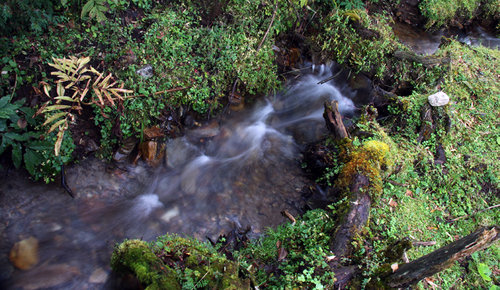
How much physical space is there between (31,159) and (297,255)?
3.59 metres

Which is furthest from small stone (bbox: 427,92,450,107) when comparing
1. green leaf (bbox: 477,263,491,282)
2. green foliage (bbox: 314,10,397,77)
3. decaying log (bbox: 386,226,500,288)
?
decaying log (bbox: 386,226,500,288)

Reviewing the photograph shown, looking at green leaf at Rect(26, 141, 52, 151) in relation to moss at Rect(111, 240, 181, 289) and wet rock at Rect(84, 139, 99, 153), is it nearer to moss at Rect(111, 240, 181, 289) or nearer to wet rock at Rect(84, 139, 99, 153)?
wet rock at Rect(84, 139, 99, 153)

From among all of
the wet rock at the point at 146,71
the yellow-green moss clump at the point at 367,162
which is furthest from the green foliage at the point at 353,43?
the wet rock at the point at 146,71

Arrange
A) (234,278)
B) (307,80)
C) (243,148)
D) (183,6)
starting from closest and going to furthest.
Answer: (234,278) < (183,6) < (243,148) < (307,80)

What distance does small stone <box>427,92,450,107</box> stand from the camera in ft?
17.6

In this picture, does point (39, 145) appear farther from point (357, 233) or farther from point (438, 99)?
point (438, 99)

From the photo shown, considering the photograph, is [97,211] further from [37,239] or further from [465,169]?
[465,169]

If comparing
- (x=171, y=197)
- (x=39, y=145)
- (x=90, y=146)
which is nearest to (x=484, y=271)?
(x=171, y=197)

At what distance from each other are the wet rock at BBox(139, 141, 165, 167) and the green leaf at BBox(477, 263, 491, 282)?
4964mm

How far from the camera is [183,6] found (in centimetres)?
554

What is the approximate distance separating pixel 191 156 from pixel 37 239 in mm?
2552

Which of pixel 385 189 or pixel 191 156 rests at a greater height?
pixel 191 156

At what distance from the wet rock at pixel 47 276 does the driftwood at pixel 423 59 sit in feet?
22.2

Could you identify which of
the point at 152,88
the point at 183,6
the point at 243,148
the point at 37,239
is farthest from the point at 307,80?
the point at 37,239
